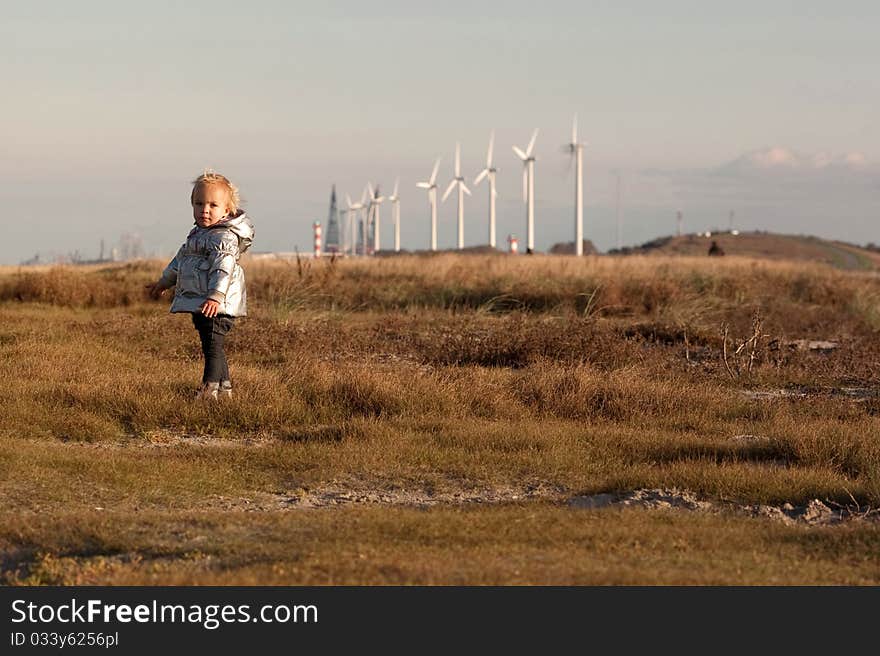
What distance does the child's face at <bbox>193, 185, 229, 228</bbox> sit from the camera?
11898mm

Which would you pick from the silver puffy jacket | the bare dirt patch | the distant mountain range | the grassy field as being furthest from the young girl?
the distant mountain range

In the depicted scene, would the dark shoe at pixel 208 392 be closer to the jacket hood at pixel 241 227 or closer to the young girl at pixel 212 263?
the young girl at pixel 212 263

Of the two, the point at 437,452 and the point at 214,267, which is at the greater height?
the point at 214,267

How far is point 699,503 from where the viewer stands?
8984 mm

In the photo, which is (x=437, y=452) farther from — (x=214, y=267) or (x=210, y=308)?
(x=214, y=267)

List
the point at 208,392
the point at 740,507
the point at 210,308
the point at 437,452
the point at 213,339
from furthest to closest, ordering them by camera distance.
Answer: the point at 208,392 → the point at 213,339 → the point at 210,308 → the point at 437,452 → the point at 740,507

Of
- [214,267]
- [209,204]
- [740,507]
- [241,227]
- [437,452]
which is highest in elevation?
[209,204]

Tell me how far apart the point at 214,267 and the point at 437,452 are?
9.42 feet

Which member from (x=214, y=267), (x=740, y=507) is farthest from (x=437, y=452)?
(x=214, y=267)

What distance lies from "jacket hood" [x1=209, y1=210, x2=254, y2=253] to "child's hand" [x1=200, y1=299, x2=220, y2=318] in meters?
0.68

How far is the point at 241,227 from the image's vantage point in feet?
39.4

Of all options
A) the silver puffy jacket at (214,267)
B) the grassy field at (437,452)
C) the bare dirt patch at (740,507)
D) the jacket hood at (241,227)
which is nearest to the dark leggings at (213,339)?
the silver puffy jacket at (214,267)

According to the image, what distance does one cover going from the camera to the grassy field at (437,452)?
6.84 meters

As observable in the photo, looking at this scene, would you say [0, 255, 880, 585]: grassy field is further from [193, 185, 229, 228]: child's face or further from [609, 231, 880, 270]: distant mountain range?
[609, 231, 880, 270]: distant mountain range
